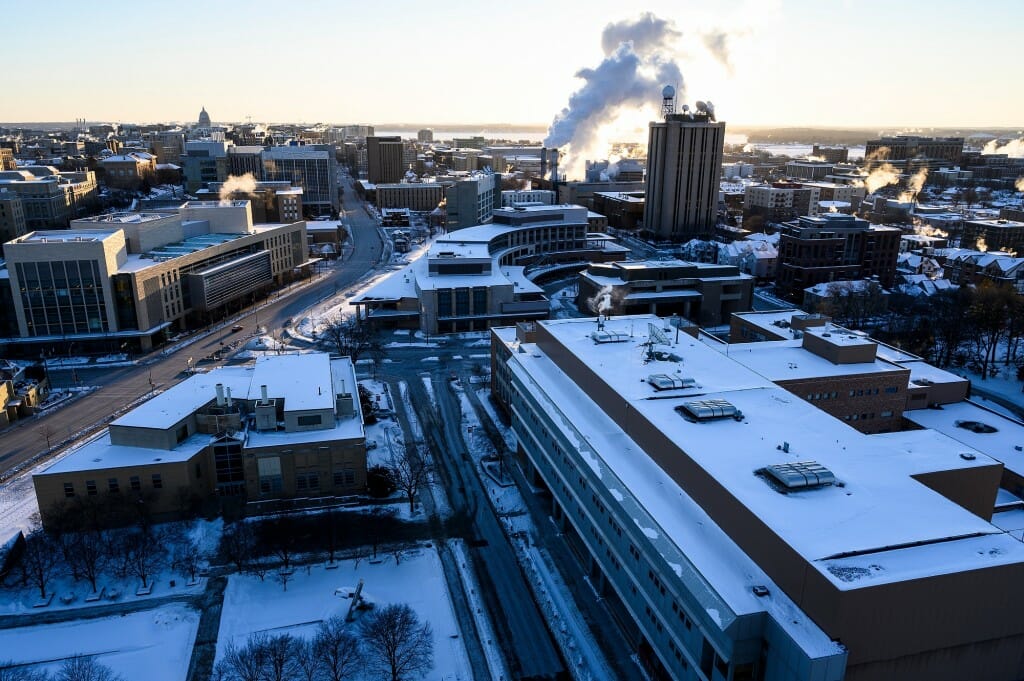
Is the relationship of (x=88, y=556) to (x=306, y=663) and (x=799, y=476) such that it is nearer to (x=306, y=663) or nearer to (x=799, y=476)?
(x=306, y=663)

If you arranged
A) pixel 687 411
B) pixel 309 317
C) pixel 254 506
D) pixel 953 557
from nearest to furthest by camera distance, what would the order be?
pixel 953 557, pixel 687 411, pixel 254 506, pixel 309 317

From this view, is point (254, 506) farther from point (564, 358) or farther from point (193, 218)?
point (193, 218)

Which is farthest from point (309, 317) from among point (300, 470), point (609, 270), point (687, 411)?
point (687, 411)

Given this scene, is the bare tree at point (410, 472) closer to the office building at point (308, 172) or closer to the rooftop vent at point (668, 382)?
the rooftop vent at point (668, 382)

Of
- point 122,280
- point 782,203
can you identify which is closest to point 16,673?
point 122,280

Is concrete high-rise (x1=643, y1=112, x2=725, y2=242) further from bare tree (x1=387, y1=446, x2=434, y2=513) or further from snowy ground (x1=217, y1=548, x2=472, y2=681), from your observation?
snowy ground (x1=217, y1=548, x2=472, y2=681)

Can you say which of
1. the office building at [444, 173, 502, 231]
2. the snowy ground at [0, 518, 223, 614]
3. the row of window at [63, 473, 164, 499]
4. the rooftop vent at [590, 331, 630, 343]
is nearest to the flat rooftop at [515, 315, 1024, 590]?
the rooftop vent at [590, 331, 630, 343]
